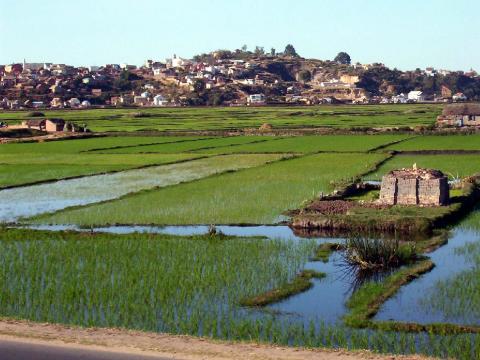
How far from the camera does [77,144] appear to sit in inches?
1564

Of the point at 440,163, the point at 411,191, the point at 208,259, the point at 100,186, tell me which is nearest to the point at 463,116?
the point at 440,163

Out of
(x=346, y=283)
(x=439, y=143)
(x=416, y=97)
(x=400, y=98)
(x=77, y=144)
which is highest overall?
(x=416, y=97)

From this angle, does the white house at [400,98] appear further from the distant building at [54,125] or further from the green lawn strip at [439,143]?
the green lawn strip at [439,143]

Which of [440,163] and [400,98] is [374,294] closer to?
[440,163]

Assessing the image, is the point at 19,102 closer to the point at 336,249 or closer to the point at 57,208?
the point at 57,208

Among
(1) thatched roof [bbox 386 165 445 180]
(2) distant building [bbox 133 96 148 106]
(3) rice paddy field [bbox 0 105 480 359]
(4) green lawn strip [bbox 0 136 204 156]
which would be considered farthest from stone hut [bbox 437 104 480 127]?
(2) distant building [bbox 133 96 148 106]

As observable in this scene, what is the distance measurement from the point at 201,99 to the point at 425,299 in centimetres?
9347

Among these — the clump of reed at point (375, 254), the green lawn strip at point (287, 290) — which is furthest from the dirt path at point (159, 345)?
the clump of reed at point (375, 254)

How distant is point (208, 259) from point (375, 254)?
8.61 ft

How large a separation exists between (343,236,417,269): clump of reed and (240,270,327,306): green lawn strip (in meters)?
0.91

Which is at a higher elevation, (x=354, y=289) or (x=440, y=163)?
(x=440, y=163)

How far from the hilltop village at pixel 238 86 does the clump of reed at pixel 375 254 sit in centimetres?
8163

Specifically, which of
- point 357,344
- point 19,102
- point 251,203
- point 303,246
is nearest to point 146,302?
point 357,344

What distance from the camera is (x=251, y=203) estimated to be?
65.0ft
